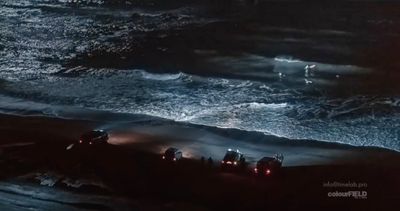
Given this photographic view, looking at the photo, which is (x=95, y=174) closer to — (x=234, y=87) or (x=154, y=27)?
(x=234, y=87)

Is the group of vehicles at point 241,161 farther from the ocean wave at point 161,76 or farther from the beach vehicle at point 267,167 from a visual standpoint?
the ocean wave at point 161,76

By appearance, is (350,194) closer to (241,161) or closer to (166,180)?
(241,161)

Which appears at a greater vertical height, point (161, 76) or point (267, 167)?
point (161, 76)

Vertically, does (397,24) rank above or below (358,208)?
above

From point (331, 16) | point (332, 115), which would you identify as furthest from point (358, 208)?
point (331, 16)

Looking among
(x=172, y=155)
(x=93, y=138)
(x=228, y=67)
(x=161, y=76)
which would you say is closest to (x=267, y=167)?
(x=172, y=155)

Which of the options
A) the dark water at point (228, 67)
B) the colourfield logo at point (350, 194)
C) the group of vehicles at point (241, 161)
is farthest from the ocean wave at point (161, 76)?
the colourfield logo at point (350, 194)
